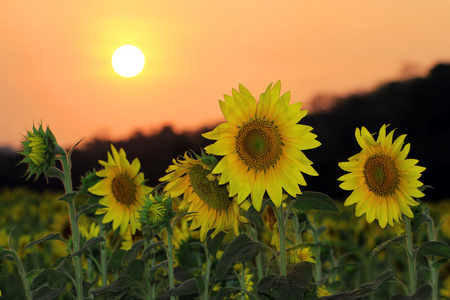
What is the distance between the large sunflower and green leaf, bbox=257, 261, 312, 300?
308 millimetres

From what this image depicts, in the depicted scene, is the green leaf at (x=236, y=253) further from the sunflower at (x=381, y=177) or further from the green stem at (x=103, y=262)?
the green stem at (x=103, y=262)

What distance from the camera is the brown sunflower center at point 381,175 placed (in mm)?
2838

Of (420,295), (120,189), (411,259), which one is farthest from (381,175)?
(120,189)

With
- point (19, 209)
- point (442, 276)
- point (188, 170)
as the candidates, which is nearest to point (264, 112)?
point (188, 170)

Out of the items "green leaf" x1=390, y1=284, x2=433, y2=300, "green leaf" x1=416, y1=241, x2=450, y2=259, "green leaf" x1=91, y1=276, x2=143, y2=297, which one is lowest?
"green leaf" x1=390, y1=284, x2=433, y2=300

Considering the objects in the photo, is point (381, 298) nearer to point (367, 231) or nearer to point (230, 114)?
point (367, 231)

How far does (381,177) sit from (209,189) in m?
0.86

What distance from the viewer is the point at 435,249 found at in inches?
103

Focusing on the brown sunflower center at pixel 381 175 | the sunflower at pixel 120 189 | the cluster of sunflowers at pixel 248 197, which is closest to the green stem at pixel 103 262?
the cluster of sunflowers at pixel 248 197

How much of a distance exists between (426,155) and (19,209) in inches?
502

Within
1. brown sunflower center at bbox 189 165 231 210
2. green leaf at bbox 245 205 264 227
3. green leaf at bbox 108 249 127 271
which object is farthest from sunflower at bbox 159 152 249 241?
A: green leaf at bbox 108 249 127 271

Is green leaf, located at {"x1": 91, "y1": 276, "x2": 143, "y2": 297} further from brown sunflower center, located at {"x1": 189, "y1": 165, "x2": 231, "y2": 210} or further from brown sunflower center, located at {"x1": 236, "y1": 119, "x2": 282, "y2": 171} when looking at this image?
brown sunflower center, located at {"x1": 236, "y1": 119, "x2": 282, "y2": 171}

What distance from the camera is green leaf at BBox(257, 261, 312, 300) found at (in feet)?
7.48

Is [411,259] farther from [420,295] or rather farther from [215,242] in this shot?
[215,242]
